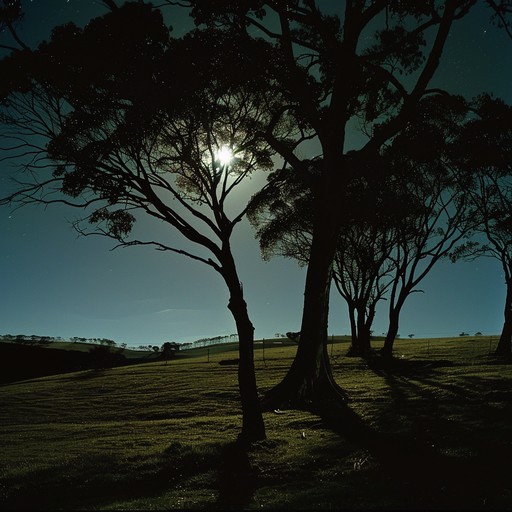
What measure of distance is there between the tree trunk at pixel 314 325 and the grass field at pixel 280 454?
1.01m

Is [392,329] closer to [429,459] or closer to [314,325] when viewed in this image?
[314,325]

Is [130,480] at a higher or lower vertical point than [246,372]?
lower

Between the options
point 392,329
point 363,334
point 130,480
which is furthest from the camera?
point 363,334

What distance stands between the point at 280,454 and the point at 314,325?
737 cm

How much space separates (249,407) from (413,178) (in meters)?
22.6

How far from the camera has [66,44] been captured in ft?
57.9

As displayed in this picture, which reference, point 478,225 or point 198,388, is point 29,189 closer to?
point 198,388

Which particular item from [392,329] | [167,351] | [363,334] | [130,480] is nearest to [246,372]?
[130,480]

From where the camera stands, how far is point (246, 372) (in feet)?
48.7

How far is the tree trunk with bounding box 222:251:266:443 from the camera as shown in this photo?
14.9m

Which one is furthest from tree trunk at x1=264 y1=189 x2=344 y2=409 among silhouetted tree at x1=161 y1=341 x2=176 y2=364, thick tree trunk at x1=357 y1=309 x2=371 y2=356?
silhouetted tree at x1=161 y1=341 x2=176 y2=364

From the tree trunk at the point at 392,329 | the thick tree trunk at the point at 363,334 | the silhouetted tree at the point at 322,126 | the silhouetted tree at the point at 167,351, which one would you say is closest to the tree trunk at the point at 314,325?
the silhouetted tree at the point at 322,126

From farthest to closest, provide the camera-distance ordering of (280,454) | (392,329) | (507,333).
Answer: (507,333)
(392,329)
(280,454)

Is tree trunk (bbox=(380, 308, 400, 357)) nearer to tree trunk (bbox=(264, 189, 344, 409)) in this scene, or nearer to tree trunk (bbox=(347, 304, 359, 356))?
tree trunk (bbox=(347, 304, 359, 356))
